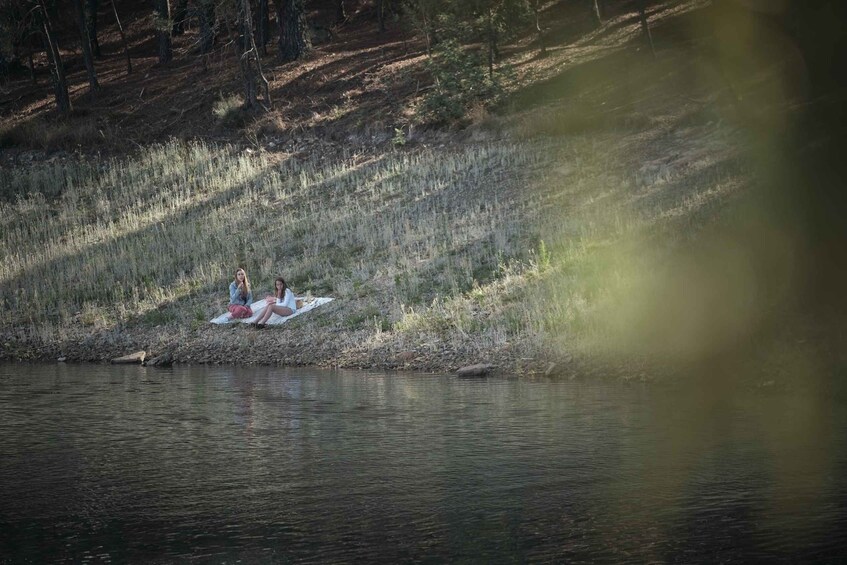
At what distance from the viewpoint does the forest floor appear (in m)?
20.9

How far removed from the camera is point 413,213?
32.7 metres

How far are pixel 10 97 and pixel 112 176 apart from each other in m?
18.5

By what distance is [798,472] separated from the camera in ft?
34.7

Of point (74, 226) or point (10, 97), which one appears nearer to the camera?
point (74, 226)

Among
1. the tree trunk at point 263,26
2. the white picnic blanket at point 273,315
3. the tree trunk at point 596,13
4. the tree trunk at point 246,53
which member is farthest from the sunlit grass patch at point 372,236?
the tree trunk at point 596,13

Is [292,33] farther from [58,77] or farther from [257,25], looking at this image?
[58,77]

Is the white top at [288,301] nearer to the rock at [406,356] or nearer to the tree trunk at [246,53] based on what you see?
the rock at [406,356]

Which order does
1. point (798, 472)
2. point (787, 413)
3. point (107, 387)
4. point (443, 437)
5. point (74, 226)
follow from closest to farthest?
point (798, 472), point (443, 437), point (787, 413), point (107, 387), point (74, 226)

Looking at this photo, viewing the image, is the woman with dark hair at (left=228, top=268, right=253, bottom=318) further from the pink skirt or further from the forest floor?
the forest floor

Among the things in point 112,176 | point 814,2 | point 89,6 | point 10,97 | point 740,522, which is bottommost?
point 740,522

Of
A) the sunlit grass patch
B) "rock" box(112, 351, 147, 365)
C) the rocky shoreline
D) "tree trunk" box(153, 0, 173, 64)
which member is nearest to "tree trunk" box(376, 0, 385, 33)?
"tree trunk" box(153, 0, 173, 64)

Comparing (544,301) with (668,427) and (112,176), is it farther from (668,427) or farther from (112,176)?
(112,176)

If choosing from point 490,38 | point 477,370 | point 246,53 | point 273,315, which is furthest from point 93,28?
point 477,370

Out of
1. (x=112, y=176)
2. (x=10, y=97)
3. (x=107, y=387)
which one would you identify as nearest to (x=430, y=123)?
(x=112, y=176)
